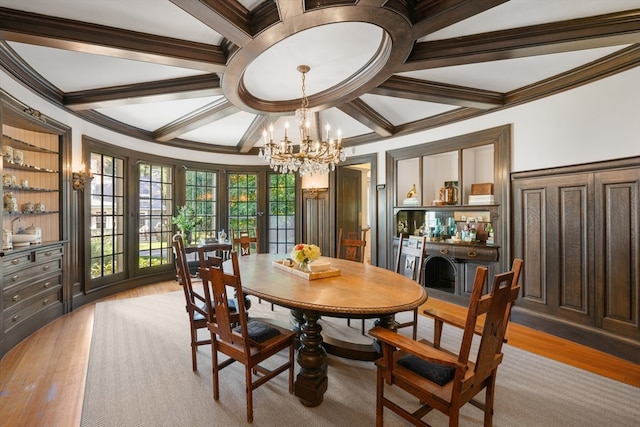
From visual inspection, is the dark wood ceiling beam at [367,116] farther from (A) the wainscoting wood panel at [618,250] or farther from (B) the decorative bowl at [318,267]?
(A) the wainscoting wood panel at [618,250]

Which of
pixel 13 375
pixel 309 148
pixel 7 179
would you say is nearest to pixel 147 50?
pixel 309 148

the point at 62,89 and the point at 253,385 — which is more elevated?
the point at 62,89

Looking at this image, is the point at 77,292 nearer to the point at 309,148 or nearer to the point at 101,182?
the point at 101,182

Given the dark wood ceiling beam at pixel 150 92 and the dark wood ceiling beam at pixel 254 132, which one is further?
the dark wood ceiling beam at pixel 254 132

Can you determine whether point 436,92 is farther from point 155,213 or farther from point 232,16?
point 155,213

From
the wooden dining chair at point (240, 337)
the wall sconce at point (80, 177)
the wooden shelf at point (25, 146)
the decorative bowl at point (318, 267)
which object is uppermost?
the wooden shelf at point (25, 146)

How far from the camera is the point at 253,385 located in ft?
6.22

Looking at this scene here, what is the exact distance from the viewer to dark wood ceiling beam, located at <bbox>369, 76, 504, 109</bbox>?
10.1 feet

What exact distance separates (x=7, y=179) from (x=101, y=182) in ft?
4.97

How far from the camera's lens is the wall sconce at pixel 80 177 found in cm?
383

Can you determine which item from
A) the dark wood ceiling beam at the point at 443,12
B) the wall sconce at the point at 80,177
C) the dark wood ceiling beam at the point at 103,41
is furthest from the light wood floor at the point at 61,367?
the dark wood ceiling beam at the point at 443,12

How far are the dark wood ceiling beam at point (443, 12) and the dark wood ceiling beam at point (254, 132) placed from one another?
2.30 meters

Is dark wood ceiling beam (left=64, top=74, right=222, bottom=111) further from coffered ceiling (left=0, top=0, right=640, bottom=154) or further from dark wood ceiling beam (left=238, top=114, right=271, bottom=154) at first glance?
dark wood ceiling beam (left=238, top=114, right=271, bottom=154)

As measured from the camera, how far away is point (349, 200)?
6.22 m
